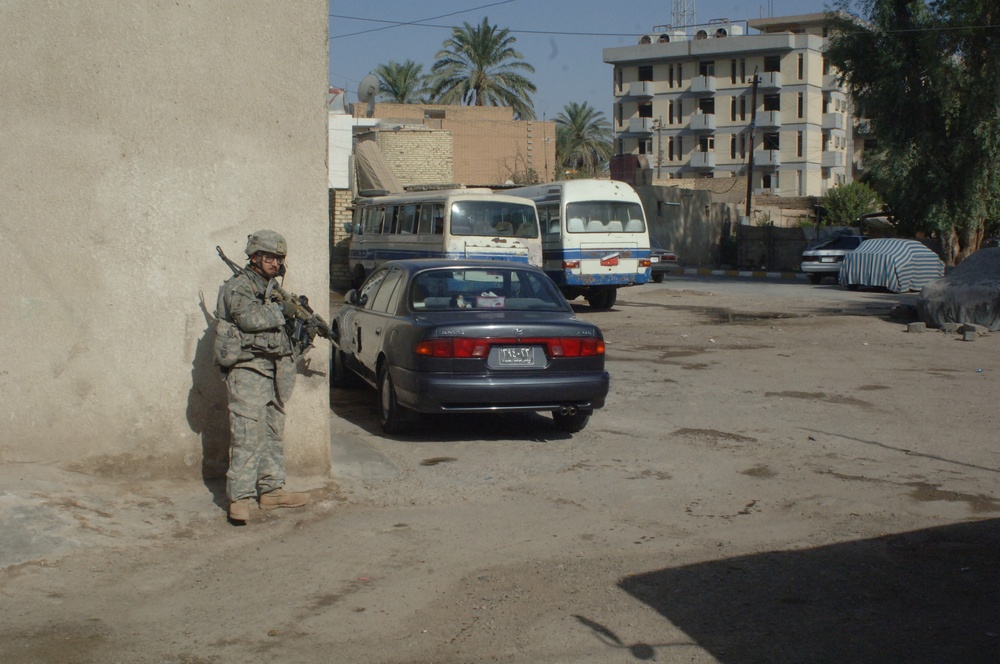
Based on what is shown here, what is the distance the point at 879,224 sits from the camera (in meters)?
44.0

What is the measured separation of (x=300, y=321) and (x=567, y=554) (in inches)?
82.3

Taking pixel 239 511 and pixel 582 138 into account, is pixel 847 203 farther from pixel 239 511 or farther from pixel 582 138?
pixel 239 511

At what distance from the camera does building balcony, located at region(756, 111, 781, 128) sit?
2803 inches

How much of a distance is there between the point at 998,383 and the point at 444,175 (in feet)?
98.8

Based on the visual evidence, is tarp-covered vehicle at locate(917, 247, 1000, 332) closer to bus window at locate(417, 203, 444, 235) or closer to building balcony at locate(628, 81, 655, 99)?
bus window at locate(417, 203, 444, 235)

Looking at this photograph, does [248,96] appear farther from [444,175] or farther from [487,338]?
[444,175]

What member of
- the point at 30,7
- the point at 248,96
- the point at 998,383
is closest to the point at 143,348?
the point at 248,96

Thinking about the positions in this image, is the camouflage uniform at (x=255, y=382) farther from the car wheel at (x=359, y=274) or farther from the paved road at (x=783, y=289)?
the car wheel at (x=359, y=274)

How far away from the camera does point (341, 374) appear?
438 inches

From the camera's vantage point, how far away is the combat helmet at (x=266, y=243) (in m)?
5.97

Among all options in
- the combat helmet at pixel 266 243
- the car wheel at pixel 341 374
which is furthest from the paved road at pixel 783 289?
the combat helmet at pixel 266 243

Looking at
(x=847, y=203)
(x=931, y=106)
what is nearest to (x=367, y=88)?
(x=931, y=106)

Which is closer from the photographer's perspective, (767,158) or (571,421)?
(571,421)

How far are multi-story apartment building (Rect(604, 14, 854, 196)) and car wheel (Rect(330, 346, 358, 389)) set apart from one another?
5933 cm
